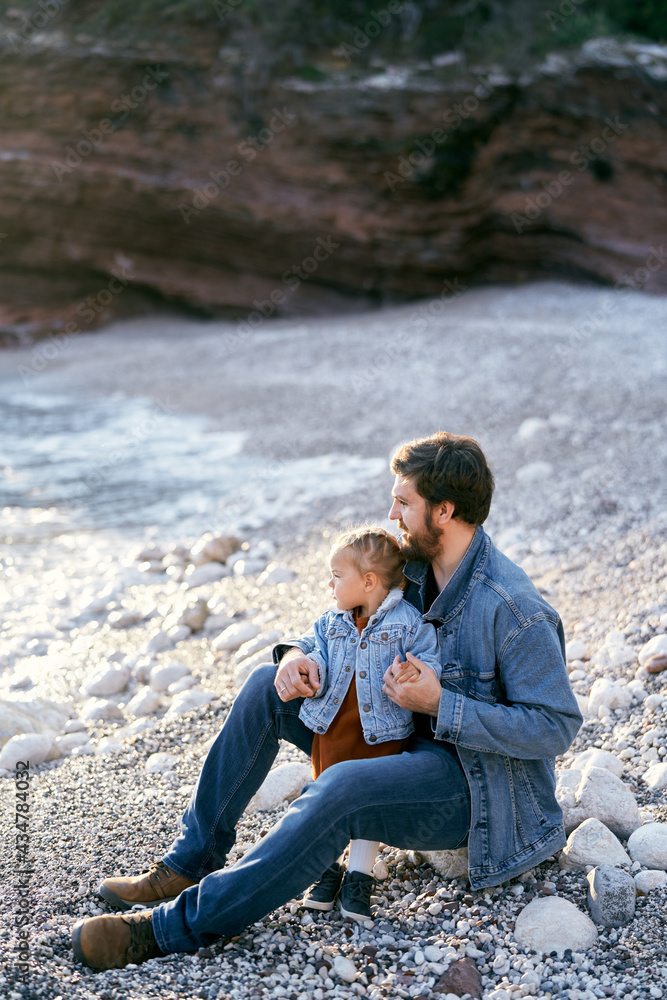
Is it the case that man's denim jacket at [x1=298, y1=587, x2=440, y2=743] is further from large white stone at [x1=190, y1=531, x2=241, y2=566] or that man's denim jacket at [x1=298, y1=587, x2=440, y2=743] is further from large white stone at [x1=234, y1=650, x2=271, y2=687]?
large white stone at [x1=190, y1=531, x2=241, y2=566]

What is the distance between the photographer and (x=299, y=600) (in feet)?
15.6

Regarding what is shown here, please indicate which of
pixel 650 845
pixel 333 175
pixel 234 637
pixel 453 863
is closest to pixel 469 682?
pixel 453 863

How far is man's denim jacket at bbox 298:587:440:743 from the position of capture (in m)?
2.34

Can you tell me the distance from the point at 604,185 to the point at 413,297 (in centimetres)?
367

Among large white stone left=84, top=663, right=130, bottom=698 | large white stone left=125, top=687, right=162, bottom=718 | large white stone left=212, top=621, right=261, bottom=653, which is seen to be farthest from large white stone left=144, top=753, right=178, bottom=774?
large white stone left=212, top=621, right=261, bottom=653

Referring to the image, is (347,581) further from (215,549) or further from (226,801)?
(215,549)

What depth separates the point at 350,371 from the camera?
1067 cm

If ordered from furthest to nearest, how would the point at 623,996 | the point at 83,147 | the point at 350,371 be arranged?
the point at 83,147 < the point at 350,371 < the point at 623,996

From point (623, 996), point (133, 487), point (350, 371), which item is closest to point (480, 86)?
point (350, 371)

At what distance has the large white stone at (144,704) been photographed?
3.86 m

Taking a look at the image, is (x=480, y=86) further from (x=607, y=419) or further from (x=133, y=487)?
(x=133, y=487)

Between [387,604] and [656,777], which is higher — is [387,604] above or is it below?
Answer: above

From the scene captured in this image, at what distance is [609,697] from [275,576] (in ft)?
7.88

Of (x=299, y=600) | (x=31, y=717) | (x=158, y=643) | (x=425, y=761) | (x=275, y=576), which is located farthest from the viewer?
(x=275, y=576)
